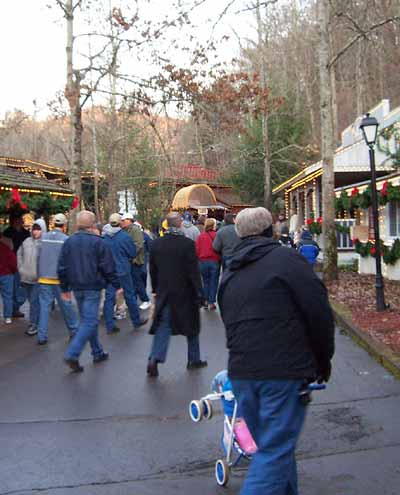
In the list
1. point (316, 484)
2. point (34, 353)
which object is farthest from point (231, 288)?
point (34, 353)

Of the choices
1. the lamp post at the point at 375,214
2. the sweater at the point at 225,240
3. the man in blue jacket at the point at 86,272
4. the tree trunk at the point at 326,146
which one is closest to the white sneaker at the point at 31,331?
the man in blue jacket at the point at 86,272

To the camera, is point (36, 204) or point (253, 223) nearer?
point (253, 223)

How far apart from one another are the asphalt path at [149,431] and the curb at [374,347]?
0.36ft

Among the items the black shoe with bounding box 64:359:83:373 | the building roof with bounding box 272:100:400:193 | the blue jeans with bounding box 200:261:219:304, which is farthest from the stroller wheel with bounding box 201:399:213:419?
the building roof with bounding box 272:100:400:193

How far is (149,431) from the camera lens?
5652mm

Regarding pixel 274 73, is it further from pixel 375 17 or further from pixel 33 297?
pixel 33 297

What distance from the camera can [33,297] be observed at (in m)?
10.6

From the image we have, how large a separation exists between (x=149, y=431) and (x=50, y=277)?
442 cm

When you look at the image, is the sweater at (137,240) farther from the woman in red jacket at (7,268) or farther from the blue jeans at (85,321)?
the blue jeans at (85,321)

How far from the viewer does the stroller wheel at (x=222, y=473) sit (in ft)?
14.1

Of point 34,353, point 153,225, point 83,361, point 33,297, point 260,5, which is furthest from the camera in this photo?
point 153,225

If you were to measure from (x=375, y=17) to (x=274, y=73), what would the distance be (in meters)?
29.4

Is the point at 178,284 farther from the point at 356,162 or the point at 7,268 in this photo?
the point at 356,162

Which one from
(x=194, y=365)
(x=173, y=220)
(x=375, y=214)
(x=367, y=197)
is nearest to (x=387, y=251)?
(x=367, y=197)
